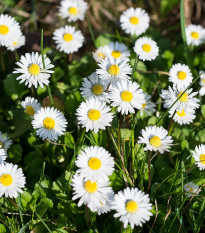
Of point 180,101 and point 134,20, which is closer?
point 180,101

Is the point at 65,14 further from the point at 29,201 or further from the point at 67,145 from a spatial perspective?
the point at 29,201

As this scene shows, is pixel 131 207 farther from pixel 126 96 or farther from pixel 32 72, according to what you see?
pixel 32 72

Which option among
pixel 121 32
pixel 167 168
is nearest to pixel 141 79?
A: pixel 167 168

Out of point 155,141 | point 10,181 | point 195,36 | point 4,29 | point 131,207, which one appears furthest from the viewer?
point 195,36

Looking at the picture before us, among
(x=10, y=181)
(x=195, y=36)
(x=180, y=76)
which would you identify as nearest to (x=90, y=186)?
(x=10, y=181)

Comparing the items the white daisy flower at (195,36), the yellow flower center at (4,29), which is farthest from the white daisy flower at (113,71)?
the white daisy flower at (195,36)
